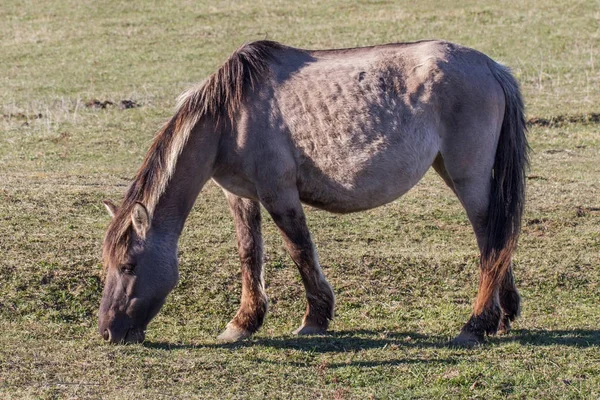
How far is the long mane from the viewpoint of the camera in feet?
23.8

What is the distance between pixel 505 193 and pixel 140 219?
9.49 ft

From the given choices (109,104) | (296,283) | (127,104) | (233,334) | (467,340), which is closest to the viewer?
(467,340)

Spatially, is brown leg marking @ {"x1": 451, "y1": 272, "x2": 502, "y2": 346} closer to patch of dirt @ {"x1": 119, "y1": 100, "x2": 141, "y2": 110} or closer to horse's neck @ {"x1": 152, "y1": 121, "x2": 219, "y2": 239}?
horse's neck @ {"x1": 152, "y1": 121, "x2": 219, "y2": 239}

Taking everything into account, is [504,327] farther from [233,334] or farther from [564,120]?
[564,120]

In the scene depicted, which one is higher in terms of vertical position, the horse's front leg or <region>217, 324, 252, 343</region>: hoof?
the horse's front leg

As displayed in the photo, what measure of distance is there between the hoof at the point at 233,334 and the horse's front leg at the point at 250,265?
11 mm

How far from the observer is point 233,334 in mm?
7770

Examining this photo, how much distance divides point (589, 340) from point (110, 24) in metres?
23.2

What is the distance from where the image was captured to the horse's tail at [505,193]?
7523mm

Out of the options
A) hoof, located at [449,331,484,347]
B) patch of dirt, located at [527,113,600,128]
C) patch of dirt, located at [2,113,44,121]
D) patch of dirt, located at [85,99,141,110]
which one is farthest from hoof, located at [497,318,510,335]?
patch of dirt, located at [85,99,141,110]

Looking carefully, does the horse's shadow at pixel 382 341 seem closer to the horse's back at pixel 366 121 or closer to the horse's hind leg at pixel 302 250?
the horse's hind leg at pixel 302 250

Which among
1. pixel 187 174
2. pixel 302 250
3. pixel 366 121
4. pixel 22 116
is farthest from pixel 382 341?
pixel 22 116

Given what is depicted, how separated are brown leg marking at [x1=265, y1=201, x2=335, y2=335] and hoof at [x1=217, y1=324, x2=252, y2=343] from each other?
420 mm

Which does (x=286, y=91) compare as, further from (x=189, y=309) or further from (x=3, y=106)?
(x=3, y=106)
